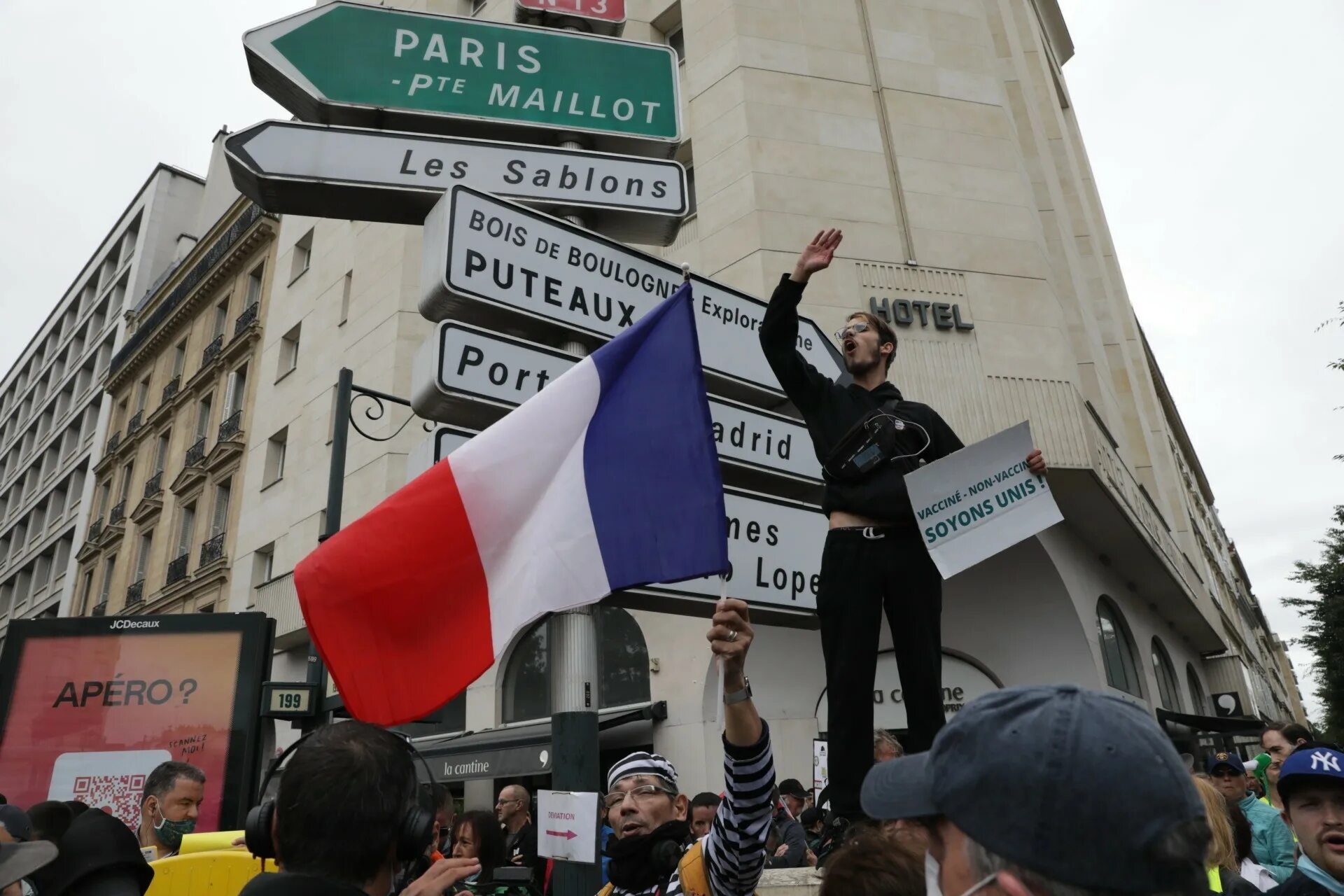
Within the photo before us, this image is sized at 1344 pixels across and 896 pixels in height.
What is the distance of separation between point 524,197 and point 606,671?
370 inches

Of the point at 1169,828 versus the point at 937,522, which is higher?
the point at 937,522

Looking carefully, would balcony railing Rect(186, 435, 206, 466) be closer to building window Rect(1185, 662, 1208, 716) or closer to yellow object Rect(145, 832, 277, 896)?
yellow object Rect(145, 832, 277, 896)

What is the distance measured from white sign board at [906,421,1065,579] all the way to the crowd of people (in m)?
0.69

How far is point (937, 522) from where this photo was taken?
2.56m

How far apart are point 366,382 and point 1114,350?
14.8 meters

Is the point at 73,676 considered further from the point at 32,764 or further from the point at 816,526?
the point at 816,526

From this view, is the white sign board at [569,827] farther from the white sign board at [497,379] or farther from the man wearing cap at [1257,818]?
the man wearing cap at [1257,818]

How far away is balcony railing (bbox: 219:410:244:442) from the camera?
22.6 meters

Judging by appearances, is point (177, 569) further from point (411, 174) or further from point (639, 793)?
point (639, 793)

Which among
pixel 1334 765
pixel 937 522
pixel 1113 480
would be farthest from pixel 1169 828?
pixel 1113 480

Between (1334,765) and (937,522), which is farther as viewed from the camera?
(1334,765)

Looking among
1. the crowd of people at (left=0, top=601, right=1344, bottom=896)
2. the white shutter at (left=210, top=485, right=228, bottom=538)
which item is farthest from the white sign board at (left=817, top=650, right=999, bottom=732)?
the white shutter at (left=210, top=485, right=228, bottom=538)

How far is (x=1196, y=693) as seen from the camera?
19.8 m

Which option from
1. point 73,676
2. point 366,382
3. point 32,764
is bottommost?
point 32,764
